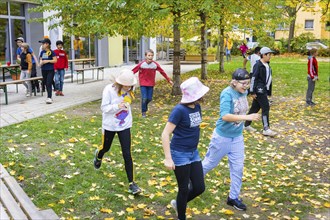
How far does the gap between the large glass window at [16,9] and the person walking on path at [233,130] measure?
50.3 feet

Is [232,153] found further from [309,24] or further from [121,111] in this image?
[309,24]

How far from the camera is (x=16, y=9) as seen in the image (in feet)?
59.6

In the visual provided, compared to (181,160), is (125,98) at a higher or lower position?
higher

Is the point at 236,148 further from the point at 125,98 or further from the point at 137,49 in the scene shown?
the point at 137,49

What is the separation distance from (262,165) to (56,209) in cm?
369

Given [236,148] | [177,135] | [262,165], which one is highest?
[177,135]

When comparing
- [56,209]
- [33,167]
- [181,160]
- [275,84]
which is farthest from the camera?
[275,84]

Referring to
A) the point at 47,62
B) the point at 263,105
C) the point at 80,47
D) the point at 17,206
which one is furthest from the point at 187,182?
the point at 80,47

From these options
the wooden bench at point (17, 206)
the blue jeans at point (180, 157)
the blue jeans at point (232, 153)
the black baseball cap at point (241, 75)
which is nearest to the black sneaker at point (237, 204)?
the blue jeans at point (232, 153)

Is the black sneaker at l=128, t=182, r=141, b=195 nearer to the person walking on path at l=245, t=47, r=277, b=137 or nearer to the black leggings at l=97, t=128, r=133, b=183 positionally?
the black leggings at l=97, t=128, r=133, b=183

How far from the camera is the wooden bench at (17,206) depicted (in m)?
4.33

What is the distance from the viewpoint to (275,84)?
17.6 metres

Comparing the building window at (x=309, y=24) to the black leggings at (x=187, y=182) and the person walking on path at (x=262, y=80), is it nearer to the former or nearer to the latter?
the person walking on path at (x=262, y=80)

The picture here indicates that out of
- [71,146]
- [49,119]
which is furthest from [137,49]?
[71,146]
